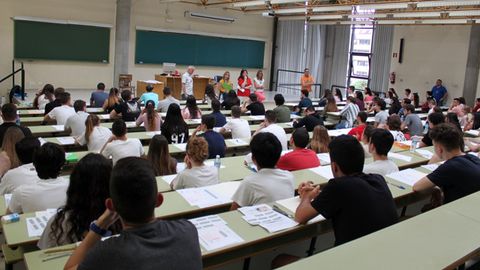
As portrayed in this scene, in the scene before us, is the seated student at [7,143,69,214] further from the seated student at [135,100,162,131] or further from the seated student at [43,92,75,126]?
the seated student at [43,92,75,126]

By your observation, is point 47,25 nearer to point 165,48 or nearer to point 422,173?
point 165,48

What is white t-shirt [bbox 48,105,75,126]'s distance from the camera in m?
6.70

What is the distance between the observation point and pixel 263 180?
3.01 metres

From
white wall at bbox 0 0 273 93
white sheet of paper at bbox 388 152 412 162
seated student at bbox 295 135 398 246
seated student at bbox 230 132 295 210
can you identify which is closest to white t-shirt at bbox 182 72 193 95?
white wall at bbox 0 0 273 93

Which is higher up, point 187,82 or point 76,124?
point 187,82

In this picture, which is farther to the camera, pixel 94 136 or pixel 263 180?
pixel 94 136

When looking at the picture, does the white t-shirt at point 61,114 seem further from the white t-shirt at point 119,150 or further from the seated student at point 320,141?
the seated student at point 320,141

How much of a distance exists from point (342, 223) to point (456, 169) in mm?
1331

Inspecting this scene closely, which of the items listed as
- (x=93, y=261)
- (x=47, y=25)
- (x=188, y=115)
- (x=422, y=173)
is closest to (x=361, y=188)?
(x=93, y=261)

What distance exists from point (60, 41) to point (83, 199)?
12143 mm

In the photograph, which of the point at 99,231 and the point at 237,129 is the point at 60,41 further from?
the point at 99,231

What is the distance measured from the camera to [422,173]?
4.13 meters

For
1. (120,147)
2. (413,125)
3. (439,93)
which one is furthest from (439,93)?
(120,147)

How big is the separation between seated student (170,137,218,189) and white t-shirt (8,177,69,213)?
3.06 ft
